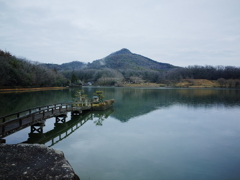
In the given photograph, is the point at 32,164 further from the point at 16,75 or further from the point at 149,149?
the point at 16,75

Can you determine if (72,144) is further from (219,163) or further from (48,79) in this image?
(48,79)

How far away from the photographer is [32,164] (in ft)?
16.7

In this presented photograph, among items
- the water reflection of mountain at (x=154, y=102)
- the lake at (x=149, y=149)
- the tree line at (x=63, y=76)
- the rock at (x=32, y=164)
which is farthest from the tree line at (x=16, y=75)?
the rock at (x=32, y=164)

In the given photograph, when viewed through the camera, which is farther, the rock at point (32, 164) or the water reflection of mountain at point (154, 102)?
the water reflection of mountain at point (154, 102)

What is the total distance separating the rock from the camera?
4.50 metres

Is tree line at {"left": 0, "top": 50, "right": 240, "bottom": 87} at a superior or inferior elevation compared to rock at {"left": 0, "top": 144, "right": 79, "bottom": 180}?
superior

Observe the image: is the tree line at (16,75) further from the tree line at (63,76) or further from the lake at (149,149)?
the lake at (149,149)

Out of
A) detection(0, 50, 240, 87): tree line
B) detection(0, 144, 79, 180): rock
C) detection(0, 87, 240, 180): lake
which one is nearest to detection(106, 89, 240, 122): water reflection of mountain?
detection(0, 87, 240, 180): lake

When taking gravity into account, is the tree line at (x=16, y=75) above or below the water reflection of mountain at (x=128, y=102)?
above

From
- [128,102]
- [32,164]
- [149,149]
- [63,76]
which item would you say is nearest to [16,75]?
[128,102]

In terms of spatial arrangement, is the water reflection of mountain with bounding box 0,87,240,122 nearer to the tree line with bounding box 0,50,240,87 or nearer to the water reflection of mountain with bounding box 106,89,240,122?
the water reflection of mountain with bounding box 106,89,240,122

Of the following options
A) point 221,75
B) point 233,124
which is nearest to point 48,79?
point 233,124

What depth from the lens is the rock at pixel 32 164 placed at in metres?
4.50

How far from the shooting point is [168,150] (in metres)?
9.18
